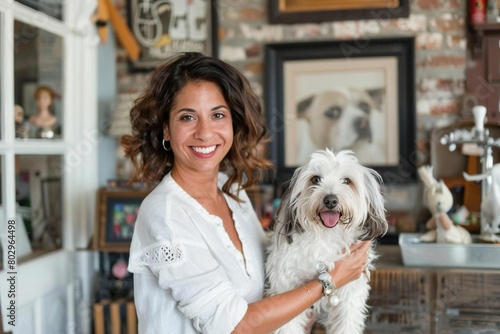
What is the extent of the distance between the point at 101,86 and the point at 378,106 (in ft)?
4.85

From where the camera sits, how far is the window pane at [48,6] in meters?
2.22

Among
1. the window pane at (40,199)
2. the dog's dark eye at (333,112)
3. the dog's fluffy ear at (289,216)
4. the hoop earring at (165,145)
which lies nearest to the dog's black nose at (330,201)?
the dog's fluffy ear at (289,216)

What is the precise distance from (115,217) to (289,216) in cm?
134

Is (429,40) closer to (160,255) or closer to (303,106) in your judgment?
(303,106)

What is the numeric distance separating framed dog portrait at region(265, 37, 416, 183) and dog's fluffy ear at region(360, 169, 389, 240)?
51.0 inches

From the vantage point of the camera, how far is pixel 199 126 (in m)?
1.37

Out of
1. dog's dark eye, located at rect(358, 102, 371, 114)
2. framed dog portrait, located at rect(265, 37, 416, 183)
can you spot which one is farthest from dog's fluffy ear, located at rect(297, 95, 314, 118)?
dog's dark eye, located at rect(358, 102, 371, 114)

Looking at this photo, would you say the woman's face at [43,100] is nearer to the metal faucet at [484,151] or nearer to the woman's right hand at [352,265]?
the woman's right hand at [352,265]

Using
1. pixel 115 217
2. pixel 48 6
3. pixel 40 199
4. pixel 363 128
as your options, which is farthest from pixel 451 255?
pixel 48 6

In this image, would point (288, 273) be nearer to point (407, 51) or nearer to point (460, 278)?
point (460, 278)

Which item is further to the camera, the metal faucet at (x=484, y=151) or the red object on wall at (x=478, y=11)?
the red object on wall at (x=478, y=11)

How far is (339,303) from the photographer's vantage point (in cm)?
149

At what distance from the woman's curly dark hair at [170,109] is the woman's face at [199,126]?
25 mm

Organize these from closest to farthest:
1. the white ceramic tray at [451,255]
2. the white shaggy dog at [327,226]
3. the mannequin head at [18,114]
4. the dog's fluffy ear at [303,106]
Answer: the white shaggy dog at [327,226] → the white ceramic tray at [451,255] → the mannequin head at [18,114] → the dog's fluffy ear at [303,106]
